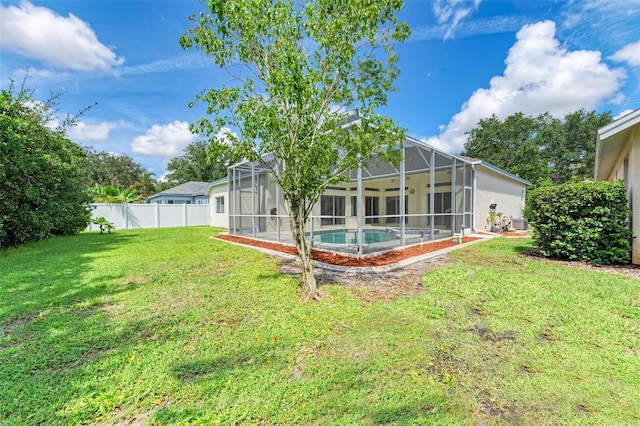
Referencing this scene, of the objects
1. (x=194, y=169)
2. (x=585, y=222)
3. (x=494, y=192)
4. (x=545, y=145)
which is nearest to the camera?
(x=585, y=222)

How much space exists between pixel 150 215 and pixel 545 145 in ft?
135

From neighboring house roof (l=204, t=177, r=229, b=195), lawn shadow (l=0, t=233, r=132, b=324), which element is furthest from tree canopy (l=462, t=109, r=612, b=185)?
lawn shadow (l=0, t=233, r=132, b=324)

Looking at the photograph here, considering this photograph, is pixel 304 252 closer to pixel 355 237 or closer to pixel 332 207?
pixel 355 237

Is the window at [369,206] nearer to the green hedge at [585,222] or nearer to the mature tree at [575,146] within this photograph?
the green hedge at [585,222]

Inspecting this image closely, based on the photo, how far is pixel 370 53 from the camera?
4.62 m

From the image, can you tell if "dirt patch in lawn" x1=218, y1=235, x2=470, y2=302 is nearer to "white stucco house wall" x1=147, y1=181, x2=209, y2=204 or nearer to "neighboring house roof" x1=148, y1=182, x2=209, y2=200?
"white stucco house wall" x1=147, y1=181, x2=209, y2=204


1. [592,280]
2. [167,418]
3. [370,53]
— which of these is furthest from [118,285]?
[592,280]

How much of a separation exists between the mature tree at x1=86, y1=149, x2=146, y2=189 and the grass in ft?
135

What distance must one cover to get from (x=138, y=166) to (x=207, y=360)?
49.9 meters

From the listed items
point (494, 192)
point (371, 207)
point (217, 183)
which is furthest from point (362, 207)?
point (217, 183)

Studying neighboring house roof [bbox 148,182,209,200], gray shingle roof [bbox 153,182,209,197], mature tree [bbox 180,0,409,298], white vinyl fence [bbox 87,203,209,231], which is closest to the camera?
mature tree [bbox 180,0,409,298]

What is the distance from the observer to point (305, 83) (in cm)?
372

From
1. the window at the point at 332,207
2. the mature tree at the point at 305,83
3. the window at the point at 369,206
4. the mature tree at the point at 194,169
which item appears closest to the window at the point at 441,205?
the window at the point at 369,206

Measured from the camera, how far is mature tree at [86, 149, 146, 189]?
124ft
